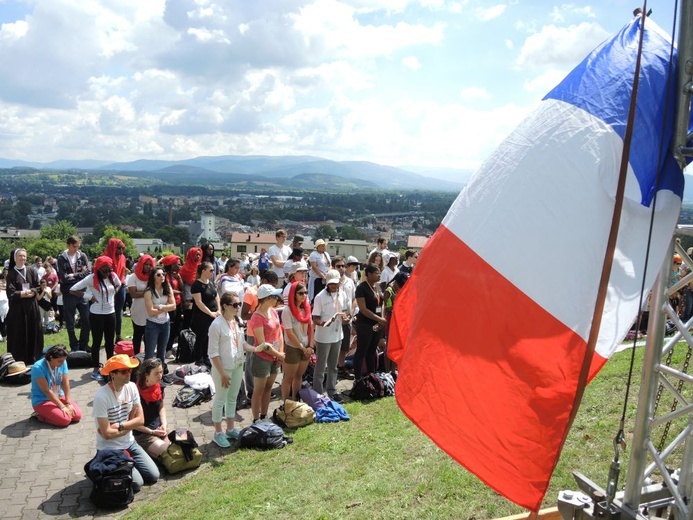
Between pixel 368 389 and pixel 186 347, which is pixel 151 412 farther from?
pixel 368 389

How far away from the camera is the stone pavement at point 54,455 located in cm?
582

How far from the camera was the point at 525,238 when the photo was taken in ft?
10.7

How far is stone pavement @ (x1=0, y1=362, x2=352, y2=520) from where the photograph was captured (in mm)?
5816

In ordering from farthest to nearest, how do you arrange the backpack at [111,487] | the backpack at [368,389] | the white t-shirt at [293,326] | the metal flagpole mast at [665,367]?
the backpack at [368,389] → the white t-shirt at [293,326] → the backpack at [111,487] → the metal flagpole mast at [665,367]

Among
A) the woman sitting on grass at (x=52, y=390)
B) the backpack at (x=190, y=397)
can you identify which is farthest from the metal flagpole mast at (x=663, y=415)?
the woman sitting on grass at (x=52, y=390)

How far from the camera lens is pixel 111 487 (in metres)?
5.80

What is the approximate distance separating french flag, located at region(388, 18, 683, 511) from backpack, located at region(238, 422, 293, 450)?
13.1 feet

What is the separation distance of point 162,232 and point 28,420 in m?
150

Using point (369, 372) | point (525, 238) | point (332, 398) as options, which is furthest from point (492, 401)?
point (369, 372)

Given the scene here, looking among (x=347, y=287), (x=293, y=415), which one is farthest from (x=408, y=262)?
(x=293, y=415)

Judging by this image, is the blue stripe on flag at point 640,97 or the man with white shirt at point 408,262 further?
the man with white shirt at point 408,262

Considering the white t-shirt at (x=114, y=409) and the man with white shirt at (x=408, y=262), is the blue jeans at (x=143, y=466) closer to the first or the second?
the white t-shirt at (x=114, y=409)

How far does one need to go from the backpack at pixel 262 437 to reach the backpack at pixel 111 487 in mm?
1515

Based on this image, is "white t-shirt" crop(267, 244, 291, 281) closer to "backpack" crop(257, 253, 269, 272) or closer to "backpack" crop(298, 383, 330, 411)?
"backpack" crop(257, 253, 269, 272)
